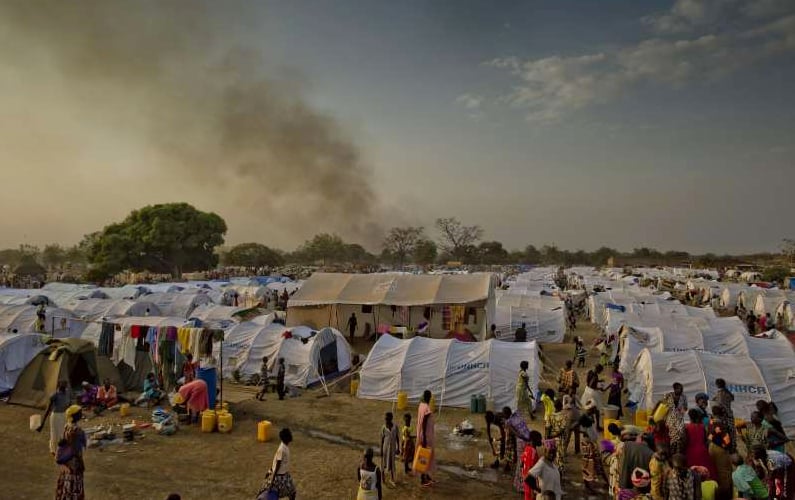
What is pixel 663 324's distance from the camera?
2122 centimetres

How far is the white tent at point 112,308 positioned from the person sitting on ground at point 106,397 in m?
13.4

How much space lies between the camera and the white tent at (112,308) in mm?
26625

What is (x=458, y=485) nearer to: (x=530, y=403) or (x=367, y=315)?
(x=530, y=403)

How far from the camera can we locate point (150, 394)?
14.2 meters

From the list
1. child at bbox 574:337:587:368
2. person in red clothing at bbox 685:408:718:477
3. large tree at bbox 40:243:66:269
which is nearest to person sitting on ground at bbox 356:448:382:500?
person in red clothing at bbox 685:408:718:477

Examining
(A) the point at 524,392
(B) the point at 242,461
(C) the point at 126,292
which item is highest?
(C) the point at 126,292

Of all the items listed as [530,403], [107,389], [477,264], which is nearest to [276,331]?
[107,389]

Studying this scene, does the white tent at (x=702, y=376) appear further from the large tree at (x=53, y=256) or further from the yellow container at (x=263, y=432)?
the large tree at (x=53, y=256)

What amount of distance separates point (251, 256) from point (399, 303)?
80.3m

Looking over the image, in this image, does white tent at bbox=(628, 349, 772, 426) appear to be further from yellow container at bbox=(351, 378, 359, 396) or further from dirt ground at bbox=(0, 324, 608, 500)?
yellow container at bbox=(351, 378, 359, 396)

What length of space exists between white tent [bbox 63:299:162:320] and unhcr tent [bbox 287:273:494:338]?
8.30 meters

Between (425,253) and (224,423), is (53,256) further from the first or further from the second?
(224,423)

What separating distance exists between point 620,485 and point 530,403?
5.90 metres

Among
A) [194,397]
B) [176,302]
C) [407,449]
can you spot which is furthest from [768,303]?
[176,302]
